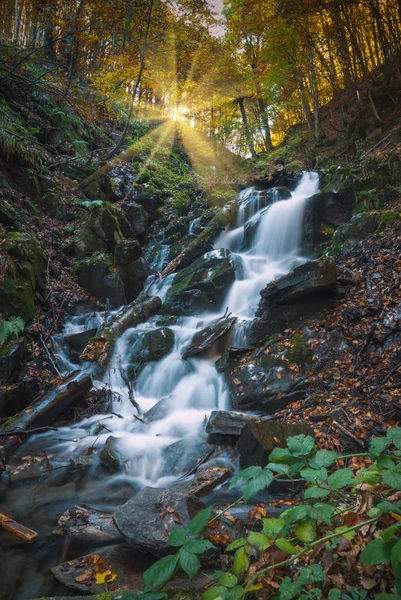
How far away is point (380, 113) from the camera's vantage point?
43.8 feet

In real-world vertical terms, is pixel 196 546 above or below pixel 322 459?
below

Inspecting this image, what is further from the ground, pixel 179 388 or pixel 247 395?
pixel 247 395

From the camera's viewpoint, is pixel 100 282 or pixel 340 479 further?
pixel 100 282

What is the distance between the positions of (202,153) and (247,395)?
24042 millimetres

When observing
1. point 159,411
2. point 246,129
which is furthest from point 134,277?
point 246,129

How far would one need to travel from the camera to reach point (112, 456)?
17.8 ft

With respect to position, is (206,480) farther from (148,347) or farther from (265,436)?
(148,347)

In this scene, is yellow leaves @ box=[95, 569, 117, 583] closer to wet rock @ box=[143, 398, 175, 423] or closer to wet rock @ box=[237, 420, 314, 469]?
wet rock @ box=[237, 420, 314, 469]

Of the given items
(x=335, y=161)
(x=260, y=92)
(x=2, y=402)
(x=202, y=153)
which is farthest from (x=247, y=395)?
(x=202, y=153)

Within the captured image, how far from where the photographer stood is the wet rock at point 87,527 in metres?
3.59

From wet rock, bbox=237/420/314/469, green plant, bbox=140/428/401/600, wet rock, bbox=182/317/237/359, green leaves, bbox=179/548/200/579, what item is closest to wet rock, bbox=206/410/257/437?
wet rock, bbox=237/420/314/469

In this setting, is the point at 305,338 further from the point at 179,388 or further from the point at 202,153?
the point at 202,153

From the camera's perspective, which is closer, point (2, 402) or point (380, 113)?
point (2, 402)

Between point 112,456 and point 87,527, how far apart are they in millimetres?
1656
